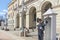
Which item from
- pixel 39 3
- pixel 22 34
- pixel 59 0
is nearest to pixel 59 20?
pixel 59 0

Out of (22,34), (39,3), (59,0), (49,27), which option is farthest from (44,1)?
(49,27)

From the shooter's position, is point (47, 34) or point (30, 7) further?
point (30, 7)

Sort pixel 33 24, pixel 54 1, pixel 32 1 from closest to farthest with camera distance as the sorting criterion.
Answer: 1. pixel 54 1
2. pixel 32 1
3. pixel 33 24

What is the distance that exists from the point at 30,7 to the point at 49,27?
90.3 feet

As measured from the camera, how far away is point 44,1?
3406 centimetres

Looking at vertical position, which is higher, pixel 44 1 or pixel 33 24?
pixel 44 1

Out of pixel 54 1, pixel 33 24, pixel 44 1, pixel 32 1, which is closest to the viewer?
pixel 54 1

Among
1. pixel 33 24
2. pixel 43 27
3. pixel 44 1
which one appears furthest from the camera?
pixel 33 24

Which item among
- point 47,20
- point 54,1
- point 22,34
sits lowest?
point 22,34

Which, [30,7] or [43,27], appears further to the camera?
[30,7]

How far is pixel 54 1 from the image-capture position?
30500 mm

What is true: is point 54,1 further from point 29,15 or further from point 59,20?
point 29,15

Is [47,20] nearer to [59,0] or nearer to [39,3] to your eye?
[59,0]

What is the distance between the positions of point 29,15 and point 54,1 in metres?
12.3
